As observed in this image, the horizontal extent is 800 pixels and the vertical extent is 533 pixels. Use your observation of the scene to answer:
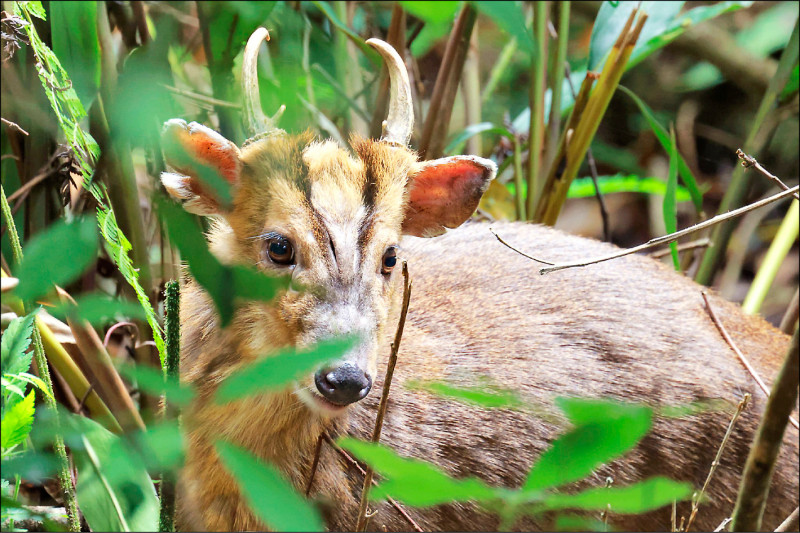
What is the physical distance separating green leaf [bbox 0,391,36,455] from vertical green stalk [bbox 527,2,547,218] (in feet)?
7.23

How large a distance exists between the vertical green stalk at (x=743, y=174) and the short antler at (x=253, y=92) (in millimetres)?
1893

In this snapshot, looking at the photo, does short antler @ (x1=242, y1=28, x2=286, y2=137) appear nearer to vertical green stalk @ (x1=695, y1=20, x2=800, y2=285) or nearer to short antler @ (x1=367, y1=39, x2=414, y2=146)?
short antler @ (x1=367, y1=39, x2=414, y2=146)

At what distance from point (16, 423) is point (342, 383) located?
71cm

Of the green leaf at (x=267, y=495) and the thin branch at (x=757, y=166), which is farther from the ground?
the thin branch at (x=757, y=166)

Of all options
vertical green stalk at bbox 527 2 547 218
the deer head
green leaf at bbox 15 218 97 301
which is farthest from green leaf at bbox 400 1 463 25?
vertical green stalk at bbox 527 2 547 218

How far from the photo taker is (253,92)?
183cm

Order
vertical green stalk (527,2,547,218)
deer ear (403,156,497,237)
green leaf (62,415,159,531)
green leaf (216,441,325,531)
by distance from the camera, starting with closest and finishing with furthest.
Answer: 1. green leaf (216,441,325,531)
2. green leaf (62,415,159,531)
3. deer ear (403,156,497,237)
4. vertical green stalk (527,2,547,218)

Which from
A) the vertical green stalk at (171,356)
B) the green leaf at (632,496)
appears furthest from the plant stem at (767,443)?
Result: the vertical green stalk at (171,356)

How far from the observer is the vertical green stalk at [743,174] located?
3.24 metres

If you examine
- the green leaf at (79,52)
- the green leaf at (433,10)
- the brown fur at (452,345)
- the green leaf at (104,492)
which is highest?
the green leaf at (433,10)

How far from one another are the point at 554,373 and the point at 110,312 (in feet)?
6.55

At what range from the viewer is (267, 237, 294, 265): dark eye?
1967mm

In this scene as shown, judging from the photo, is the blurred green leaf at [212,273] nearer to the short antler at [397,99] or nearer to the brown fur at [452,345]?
the brown fur at [452,345]

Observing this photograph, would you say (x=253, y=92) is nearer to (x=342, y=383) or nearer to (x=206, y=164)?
(x=206, y=164)
